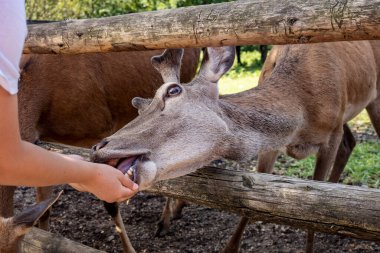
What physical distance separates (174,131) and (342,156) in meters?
3.32

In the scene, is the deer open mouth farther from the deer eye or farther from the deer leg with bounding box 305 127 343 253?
the deer leg with bounding box 305 127 343 253

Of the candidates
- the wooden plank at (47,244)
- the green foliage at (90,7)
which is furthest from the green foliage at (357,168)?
the green foliage at (90,7)

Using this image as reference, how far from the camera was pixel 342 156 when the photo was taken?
6.26 meters

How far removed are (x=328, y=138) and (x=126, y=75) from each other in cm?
218

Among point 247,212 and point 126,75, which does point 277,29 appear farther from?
point 126,75

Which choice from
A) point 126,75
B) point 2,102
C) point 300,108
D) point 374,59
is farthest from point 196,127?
point 374,59

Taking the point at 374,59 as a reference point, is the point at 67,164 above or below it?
above

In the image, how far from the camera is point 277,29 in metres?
2.79

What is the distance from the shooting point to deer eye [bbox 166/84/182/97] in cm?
370

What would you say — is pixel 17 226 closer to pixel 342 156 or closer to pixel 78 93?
pixel 78 93

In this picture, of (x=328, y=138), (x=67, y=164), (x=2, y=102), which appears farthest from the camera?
(x=328, y=138)

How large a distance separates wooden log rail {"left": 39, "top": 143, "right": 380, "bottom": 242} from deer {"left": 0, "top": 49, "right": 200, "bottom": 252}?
2086 millimetres

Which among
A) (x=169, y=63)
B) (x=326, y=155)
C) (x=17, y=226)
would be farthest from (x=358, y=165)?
(x=17, y=226)

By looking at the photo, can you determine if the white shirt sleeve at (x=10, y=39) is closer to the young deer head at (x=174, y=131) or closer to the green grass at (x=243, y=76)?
the young deer head at (x=174, y=131)
